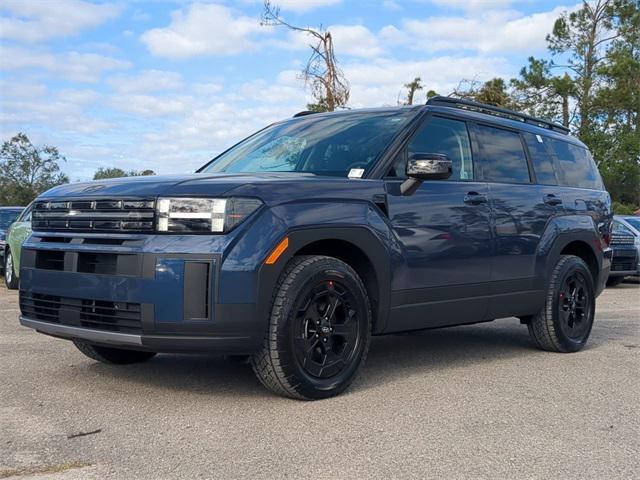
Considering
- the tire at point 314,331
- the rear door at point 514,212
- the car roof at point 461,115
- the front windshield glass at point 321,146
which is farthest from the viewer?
the rear door at point 514,212

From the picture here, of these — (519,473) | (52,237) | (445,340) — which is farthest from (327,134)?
(519,473)

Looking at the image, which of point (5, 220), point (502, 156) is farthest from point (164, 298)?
point (5, 220)

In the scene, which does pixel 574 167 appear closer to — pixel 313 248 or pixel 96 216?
pixel 313 248

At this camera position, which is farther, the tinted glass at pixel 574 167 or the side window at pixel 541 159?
the tinted glass at pixel 574 167

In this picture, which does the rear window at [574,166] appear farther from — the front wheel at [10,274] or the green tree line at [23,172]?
the green tree line at [23,172]

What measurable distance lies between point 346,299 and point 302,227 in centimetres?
59

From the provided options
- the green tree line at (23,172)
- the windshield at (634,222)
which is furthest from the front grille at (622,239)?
the green tree line at (23,172)

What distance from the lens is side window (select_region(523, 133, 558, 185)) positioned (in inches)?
265

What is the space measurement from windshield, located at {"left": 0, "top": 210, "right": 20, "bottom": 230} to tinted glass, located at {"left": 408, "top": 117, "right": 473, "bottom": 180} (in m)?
12.0

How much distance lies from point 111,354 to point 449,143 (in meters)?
2.96

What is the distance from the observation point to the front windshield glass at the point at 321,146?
5.32 meters

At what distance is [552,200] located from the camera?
21.7 ft

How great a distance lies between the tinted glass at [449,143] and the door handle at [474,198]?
6.5 inches

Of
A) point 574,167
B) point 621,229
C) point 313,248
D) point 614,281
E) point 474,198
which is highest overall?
point 574,167
